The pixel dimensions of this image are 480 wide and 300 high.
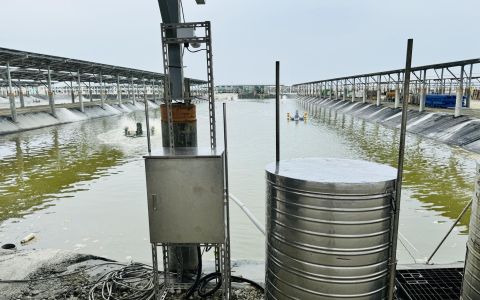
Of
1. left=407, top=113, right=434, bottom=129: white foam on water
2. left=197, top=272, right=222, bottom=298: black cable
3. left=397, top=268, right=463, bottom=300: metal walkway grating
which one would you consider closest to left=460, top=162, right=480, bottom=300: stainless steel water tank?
left=397, top=268, right=463, bottom=300: metal walkway grating

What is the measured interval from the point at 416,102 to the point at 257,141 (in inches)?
755

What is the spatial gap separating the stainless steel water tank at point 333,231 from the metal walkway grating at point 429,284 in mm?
1477

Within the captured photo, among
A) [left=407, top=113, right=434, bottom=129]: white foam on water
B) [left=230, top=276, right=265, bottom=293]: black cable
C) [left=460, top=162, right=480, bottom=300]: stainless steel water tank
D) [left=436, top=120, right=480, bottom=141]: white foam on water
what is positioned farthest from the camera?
[left=407, top=113, right=434, bottom=129]: white foam on water

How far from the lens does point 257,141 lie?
1875cm

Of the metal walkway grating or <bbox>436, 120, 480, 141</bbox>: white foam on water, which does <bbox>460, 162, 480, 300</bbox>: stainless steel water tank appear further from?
<bbox>436, 120, 480, 141</bbox>: white foam on water

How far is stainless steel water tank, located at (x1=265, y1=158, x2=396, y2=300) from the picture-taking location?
7.99 ft

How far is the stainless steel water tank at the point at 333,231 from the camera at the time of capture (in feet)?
7.99

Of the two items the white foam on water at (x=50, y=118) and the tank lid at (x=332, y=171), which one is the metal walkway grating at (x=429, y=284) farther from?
the white foam on water at (x=50, y=118)

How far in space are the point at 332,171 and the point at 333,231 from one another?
0.58 meters

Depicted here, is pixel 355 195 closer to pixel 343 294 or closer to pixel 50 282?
pixel 343 294

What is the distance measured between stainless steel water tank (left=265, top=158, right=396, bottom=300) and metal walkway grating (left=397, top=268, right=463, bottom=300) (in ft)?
4.85

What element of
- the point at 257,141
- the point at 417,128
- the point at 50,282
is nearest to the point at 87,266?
the point at 50,282

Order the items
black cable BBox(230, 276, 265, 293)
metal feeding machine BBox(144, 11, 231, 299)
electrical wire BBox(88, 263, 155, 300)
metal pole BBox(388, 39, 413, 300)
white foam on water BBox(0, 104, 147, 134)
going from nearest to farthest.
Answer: metal pole BBox(388, 39, 413, 300) → metal feeding machine BBox(144, 11, 231, 299) → electrical wire BBox(88, 263, 155, 300) → black cable BBox(230, 276, 265, 293) → white foam on water BBox(0, 104, 147, 134)

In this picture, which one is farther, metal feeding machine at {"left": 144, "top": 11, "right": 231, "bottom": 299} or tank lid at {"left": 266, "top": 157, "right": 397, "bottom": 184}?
metal feeding machine at {"left": 144, "top": 11, "right": 231, "bottom": 299}
